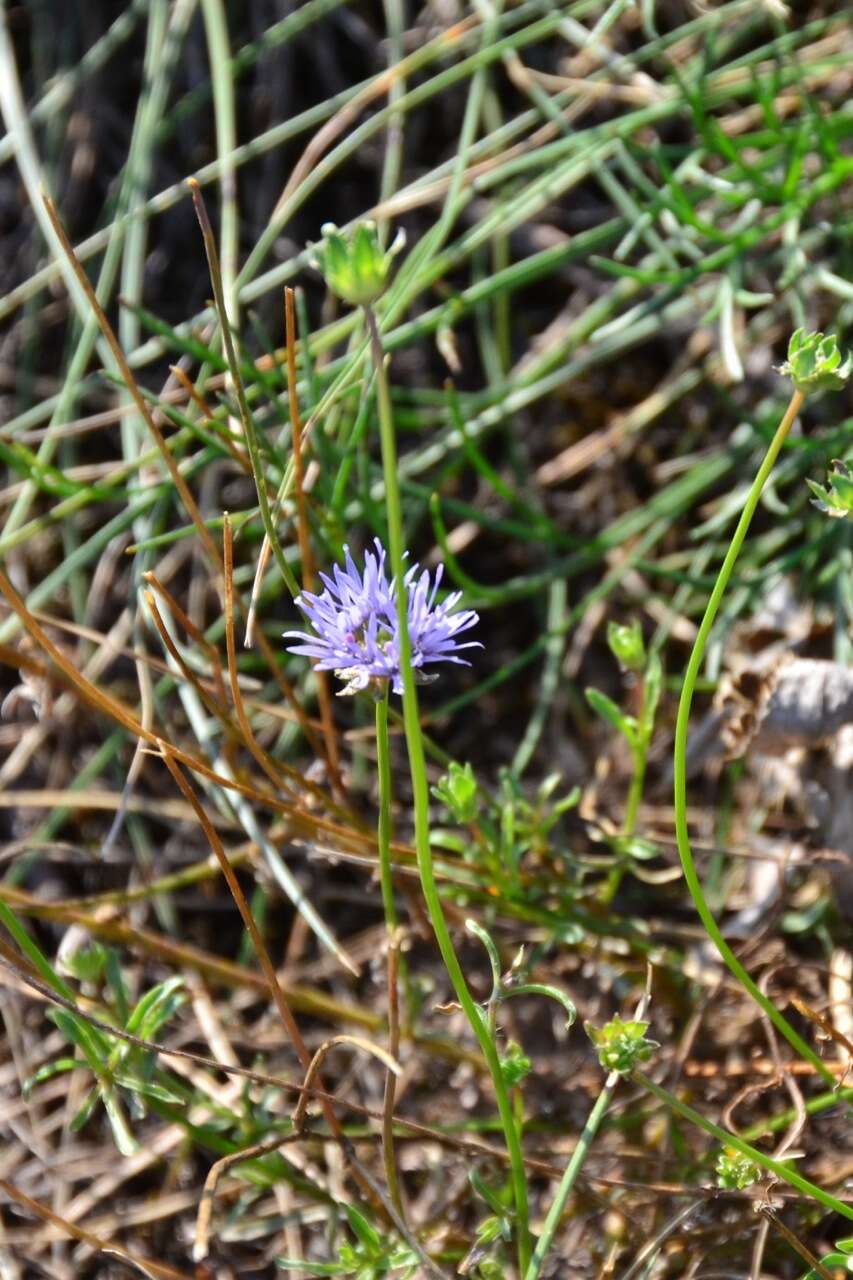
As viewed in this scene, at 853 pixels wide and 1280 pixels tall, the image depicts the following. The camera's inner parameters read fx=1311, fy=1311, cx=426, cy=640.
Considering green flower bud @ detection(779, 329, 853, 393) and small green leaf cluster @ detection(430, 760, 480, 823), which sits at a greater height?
green flower bud @ detection(779, 329, 853, 393)

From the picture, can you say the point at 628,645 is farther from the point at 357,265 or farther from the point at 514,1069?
the point at 357,265

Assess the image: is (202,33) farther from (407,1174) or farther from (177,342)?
(407,1174)

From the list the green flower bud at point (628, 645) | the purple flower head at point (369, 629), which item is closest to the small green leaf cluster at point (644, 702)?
the green flower bud at point (628, 645)

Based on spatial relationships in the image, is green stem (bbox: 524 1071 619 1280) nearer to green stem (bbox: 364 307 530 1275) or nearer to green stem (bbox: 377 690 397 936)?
green stem (bbox: 364 307 530 1275)

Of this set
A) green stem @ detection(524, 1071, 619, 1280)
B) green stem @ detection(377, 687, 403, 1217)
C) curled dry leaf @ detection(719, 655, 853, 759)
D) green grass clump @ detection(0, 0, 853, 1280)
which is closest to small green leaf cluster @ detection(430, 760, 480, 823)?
green grass clump @ detection(0, 0, 853, 1280)

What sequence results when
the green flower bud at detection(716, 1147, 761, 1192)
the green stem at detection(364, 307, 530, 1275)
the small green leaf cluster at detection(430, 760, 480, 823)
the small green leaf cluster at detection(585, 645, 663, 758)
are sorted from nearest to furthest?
the green stem at detection(364, 307, 530, 1275) < the green flower bud at detection(716, 1147, 761, 1192) < the small green leaf cluster at detection(430, 760, 480, 823) < the small green leaf cluster at detection(585, 645, 663, 758)

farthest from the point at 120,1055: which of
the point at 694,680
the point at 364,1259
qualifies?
the point at 694,680
